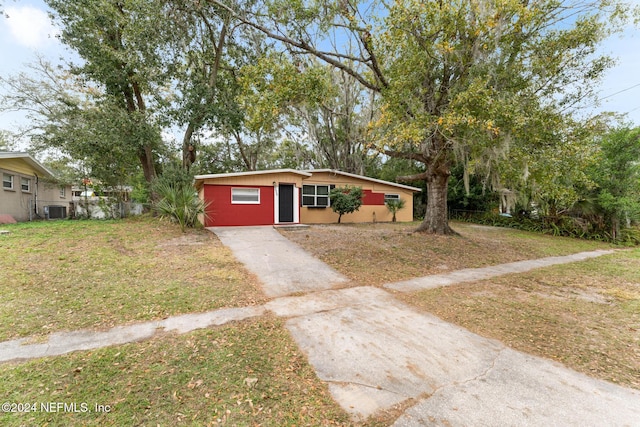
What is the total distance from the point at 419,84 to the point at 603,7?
16.3 feet

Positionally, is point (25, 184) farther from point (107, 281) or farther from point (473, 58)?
point (473, 58)

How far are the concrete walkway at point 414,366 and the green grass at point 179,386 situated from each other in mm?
243

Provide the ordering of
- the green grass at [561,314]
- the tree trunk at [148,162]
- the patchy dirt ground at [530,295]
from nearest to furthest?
the green grass at [561,314], the patchy dirt ground at [530,295], the tree trunk at [148,162]

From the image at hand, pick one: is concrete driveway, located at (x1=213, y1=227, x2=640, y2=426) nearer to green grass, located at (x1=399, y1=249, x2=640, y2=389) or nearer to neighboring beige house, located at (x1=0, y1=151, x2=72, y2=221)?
green grass, located at (x1=399, y1=249, x2=640, y2=389)

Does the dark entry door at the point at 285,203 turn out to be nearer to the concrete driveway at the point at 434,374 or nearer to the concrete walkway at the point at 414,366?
the concrete walkway at the point at 414,366

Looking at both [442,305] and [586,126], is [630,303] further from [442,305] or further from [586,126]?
[586,126]

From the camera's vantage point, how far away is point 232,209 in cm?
1220

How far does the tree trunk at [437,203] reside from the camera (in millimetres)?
10141

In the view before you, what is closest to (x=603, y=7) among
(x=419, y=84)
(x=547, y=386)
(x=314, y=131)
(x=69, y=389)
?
(x=419, y=84)

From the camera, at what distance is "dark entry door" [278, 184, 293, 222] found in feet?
42.8

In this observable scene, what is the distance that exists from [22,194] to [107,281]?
1379 centimetres

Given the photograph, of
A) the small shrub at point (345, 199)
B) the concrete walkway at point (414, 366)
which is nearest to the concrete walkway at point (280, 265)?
the concrete walkway at point (414, 366)

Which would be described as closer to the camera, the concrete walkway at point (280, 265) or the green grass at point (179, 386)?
the green grass at point (179, 386)

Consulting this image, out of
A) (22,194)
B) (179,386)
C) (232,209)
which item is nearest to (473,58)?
(179,386)
